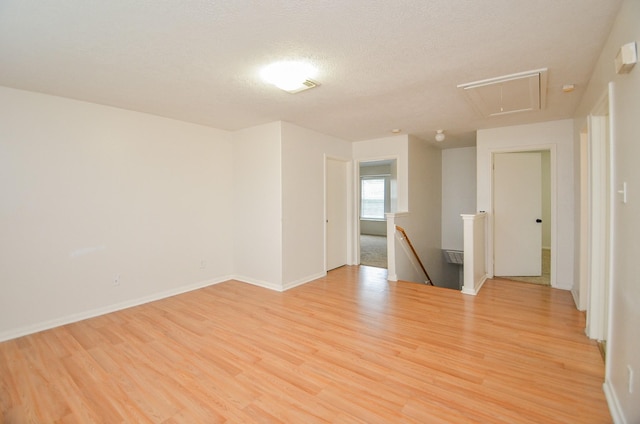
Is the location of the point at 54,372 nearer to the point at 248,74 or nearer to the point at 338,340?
the point at 338,340

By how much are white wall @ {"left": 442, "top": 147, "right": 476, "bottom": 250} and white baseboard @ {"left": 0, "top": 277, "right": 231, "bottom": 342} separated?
5095mm

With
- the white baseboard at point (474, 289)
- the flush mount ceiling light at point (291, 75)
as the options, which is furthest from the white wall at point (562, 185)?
the flush mount ceiling light at point (291, 75)

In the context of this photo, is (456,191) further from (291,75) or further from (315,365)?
(315,365)

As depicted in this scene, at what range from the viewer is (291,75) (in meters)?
2.55

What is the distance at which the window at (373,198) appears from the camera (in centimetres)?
1037

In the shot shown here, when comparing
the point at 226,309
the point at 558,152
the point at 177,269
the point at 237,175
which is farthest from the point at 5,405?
the point at 558,152

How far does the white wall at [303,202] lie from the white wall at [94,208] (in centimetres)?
126

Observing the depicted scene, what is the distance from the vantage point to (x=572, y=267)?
3.98 meters

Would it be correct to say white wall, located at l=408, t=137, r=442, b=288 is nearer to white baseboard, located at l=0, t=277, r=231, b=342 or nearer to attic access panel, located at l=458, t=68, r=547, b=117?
attic access panel, located at l=458, t=68, r=547, b=117

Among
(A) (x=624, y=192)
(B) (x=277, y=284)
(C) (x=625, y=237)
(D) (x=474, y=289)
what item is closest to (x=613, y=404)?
(C) (x=625, y=237)

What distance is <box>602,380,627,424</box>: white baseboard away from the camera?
157cm

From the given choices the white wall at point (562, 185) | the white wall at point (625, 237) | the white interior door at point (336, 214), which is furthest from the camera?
the white interior door at point (336, 214)

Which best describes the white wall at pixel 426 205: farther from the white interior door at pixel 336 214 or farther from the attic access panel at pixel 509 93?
the attic access panel at pixel 509 93

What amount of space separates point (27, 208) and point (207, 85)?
221 cm
